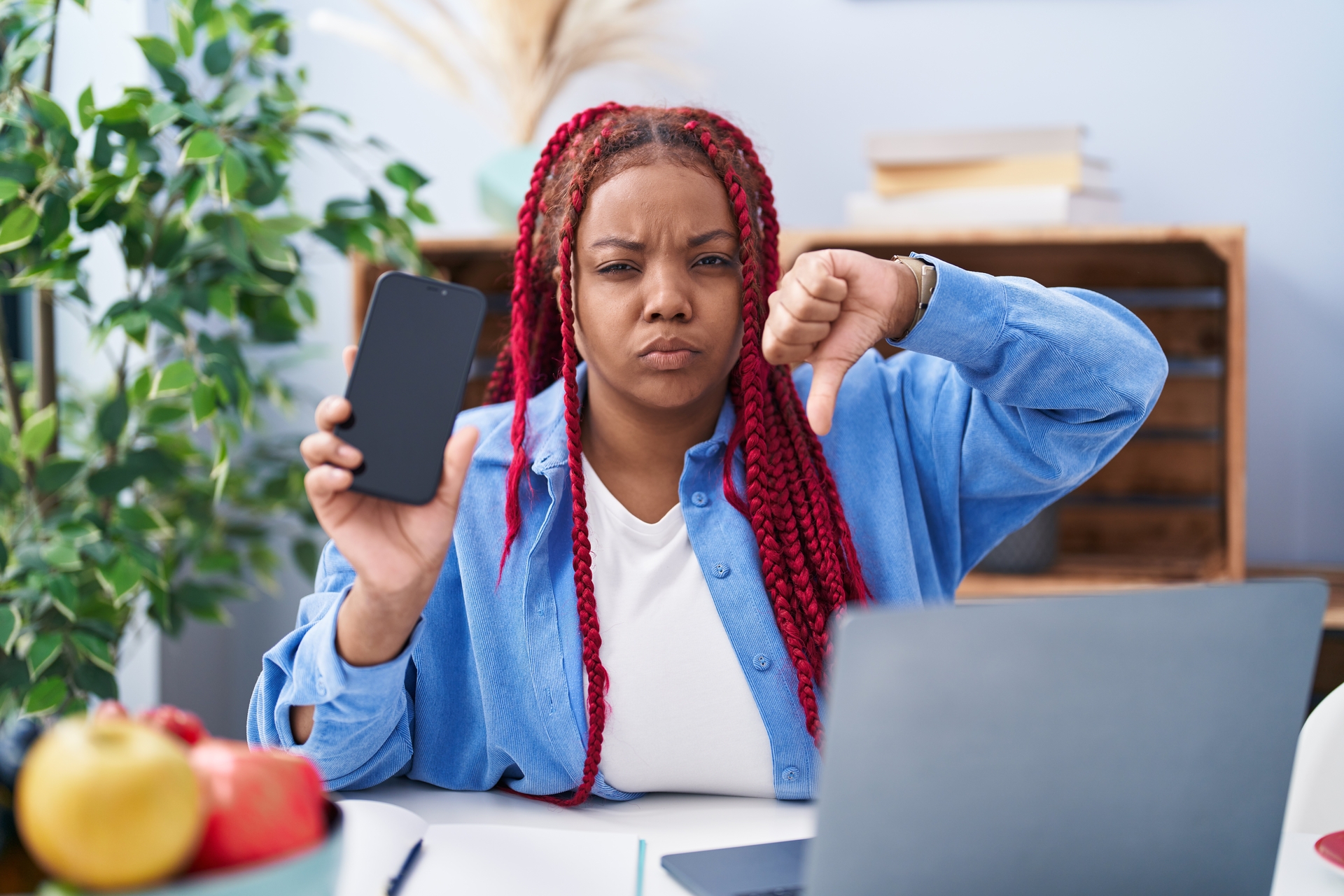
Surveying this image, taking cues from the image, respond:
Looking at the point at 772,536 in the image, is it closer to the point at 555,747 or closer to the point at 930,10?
the point at 555,747

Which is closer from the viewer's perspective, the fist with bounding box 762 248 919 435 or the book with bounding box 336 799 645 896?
the book with bounding box 336 799 645 896

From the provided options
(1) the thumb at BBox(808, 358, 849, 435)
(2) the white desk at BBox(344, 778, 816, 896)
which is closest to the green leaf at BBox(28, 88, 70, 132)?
(2) the white desk at BBox(344, 778, 816, 896)

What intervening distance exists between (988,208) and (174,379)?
1199 millimetres

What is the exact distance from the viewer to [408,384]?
0.66 m

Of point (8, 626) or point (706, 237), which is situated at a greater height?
point (706, 237)

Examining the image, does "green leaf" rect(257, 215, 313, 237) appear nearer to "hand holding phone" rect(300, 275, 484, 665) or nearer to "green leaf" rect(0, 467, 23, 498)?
"green leaf" rect(0, 467, 23, 498)

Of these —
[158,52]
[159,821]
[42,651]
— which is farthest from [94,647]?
[159,821]

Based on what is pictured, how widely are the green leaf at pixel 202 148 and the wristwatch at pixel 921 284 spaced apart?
842 millimetres

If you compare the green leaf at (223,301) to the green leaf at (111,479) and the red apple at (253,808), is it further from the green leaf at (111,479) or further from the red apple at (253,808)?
the red apple at (253,808)

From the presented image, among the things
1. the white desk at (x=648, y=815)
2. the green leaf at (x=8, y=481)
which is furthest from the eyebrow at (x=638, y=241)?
the green leaf at (x=8, y=481)

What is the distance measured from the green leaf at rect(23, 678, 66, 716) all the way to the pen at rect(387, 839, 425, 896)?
33.8 inches

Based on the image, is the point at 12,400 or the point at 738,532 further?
the point at 12,400

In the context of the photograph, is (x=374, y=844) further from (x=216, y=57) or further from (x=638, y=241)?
(x=216, y=57)

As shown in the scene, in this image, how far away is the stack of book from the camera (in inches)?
61.8
